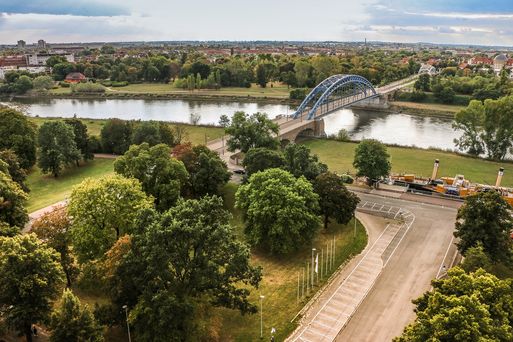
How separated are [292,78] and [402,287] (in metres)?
92.4

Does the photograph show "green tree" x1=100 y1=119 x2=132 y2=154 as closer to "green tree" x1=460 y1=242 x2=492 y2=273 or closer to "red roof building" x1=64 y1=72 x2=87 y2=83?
"green tree" x1=460 y1=242 x2=492 y2=273

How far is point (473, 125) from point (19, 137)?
51707 mm

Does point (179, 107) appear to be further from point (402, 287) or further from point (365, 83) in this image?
point (402, 287)

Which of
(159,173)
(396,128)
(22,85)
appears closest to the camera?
(159,173)

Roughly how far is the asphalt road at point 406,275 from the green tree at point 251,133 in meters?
15.0

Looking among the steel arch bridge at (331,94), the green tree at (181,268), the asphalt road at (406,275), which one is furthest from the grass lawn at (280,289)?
the steel arch bridge at (331,94)

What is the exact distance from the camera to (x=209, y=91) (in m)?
107

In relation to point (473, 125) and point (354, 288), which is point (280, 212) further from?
point (473, 125)

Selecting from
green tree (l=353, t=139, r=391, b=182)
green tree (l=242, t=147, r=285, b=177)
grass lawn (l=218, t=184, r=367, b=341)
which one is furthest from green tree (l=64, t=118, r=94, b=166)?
green tree (l=353, t=139, r=391, b=182)

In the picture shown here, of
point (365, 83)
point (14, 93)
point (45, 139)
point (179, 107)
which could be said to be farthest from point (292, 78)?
point (45, 139)

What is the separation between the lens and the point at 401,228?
1221 inches

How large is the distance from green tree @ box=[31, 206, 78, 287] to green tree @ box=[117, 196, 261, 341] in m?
5.03

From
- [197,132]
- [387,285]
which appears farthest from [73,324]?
[197,132]

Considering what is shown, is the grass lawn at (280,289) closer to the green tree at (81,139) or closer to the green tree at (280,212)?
the green tree at (280,212)
